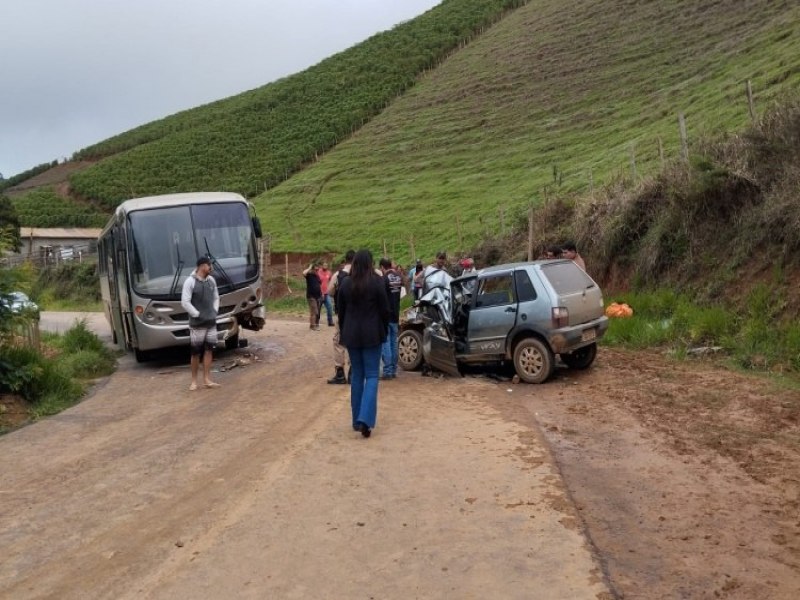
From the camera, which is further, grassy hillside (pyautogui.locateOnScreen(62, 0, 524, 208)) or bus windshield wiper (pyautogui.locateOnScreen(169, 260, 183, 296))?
grassy hillside (pyautogui.locateOnScreen(62, 0, 524, 208))

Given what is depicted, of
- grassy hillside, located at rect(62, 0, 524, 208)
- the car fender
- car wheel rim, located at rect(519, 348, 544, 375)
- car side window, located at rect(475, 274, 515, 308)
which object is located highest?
grassy hillside, located at rect(62, 0, 524, 208)

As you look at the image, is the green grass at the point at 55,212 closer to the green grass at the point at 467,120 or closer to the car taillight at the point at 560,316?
the green grass at the point at 467,120

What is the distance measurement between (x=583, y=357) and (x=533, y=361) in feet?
3.78

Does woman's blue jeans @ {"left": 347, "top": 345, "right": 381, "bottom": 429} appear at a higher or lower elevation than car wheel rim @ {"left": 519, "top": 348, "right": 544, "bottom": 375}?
higher

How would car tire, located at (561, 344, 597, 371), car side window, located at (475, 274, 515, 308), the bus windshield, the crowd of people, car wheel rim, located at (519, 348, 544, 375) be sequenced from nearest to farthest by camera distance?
the crowd of people
car wheel rim, located at (519, 348, 544, 375)
car side window, located at (475, 274, 515, 308)
car tire, located at (561, 344, 597, 371)
the bus windshield

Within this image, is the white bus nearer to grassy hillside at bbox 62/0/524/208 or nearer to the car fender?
the car fender

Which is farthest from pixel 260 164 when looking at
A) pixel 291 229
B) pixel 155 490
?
pixel 155 490

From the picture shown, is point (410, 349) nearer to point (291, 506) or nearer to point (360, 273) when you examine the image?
point (360, 273)

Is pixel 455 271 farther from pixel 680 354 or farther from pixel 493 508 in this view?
pixel 493 508

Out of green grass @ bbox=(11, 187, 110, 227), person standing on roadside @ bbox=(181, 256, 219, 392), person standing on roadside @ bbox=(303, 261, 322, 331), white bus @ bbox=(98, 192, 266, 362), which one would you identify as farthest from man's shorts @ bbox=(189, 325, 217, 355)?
green grass @ bbox=(11, 187, 110, 227)

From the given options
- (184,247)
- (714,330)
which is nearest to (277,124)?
(184,247)

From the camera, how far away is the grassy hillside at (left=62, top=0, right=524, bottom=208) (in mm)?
67000

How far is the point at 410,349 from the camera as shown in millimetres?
12297

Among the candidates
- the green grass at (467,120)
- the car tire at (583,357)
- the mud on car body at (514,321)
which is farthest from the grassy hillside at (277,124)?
the car tire at (583,357)
